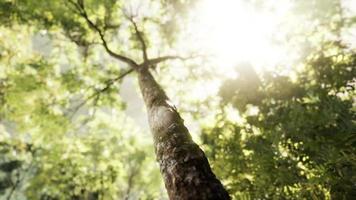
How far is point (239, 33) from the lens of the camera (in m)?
10.8

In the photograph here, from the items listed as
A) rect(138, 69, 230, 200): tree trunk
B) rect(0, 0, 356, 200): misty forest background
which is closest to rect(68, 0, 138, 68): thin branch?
rect(0, 0, 356, 200): misty forest background

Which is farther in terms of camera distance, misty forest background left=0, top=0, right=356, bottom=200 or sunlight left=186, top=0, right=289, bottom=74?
sunlight left=186, top=0, right=289, bottom=74

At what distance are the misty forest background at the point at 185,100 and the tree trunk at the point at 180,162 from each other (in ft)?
5.46

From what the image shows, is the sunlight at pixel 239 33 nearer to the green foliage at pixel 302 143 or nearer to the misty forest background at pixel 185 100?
the misty forest background at pixel 185 100

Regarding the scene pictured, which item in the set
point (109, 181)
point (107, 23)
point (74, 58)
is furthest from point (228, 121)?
point (109, 181)

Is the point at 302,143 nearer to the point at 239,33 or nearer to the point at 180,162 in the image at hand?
the point at 180,162

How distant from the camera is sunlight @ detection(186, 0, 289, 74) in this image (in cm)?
1084

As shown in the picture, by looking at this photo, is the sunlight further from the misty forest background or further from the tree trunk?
the tree trunk

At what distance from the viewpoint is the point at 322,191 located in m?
4.94

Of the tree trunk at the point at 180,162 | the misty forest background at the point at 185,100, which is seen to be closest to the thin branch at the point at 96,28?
the misty forest background at the point at 185,100

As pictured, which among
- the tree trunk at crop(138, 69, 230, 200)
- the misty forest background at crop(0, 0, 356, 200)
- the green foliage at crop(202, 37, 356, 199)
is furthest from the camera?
the misty forest background at crop(0, 0, 356, 200)

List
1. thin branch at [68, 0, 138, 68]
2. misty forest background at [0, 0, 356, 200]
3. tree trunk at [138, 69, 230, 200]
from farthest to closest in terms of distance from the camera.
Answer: thin branch at [68, 0, 138, 68], misty forest background at [0, 0, 356, 200], tree trunk at [138, 69, 230, 200]

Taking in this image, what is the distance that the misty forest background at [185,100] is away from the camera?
5.42m

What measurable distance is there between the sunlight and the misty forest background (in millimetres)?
312
